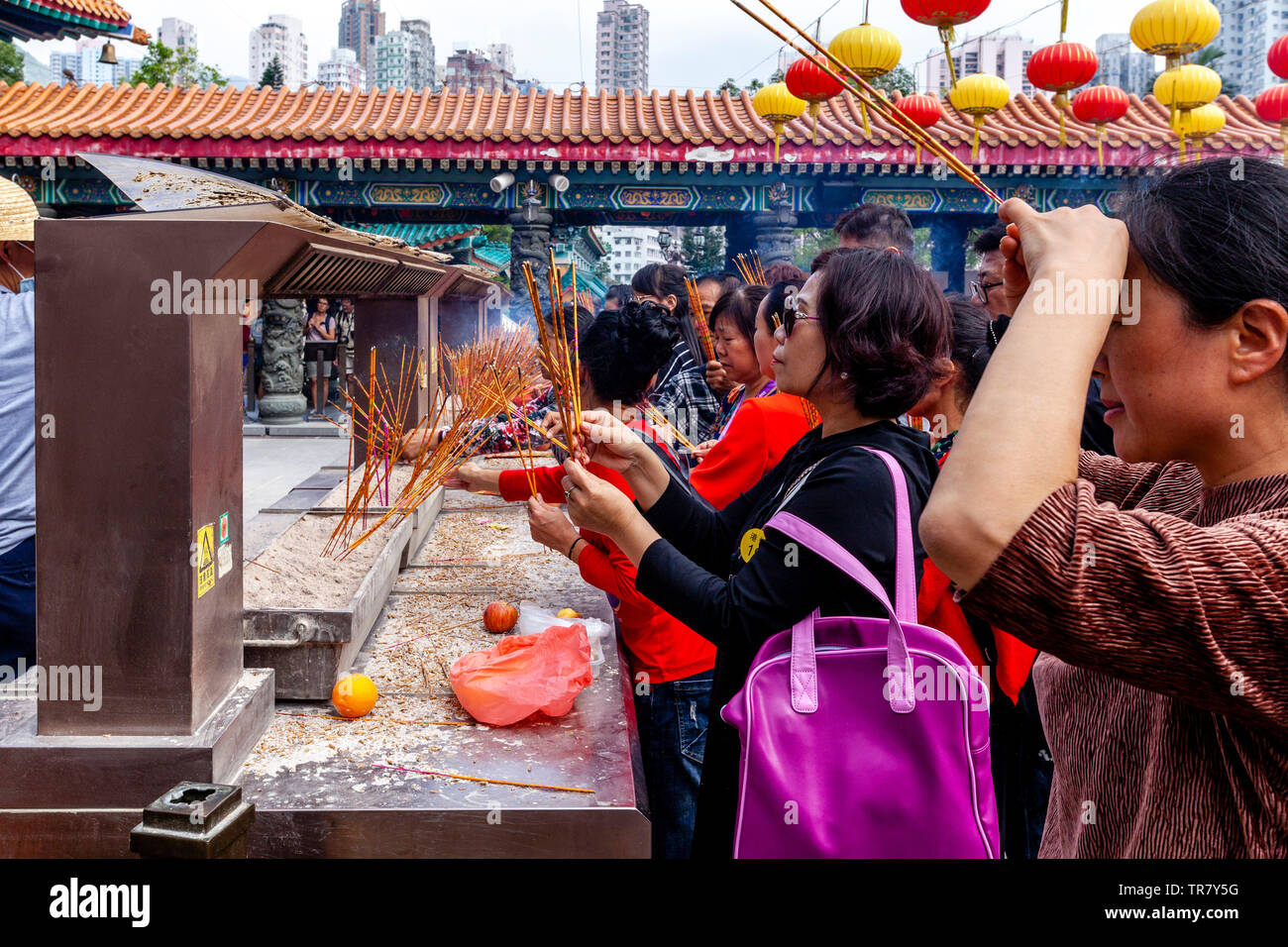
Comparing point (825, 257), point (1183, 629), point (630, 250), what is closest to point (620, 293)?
point (825, 257)

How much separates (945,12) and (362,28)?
60615mm

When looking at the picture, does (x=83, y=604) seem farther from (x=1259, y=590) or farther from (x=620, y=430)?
(x=1259, y=590)

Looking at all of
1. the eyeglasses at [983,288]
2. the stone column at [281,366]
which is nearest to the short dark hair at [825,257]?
the eyeglasses at [983,288]

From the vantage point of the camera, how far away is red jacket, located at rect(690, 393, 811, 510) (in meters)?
2.07

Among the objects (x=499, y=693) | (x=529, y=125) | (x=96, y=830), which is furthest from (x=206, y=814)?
(x=529, y=125)

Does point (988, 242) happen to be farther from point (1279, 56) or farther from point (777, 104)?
point (777, 104)

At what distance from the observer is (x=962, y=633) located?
173 cm

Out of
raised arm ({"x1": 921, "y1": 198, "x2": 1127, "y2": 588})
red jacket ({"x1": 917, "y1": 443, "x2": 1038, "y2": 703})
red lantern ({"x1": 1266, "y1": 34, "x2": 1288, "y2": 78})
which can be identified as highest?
red lantern ({"x1": 1266, "y1": 34, "x2": 1288, "y2": 78})

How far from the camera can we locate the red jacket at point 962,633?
1.62 metres

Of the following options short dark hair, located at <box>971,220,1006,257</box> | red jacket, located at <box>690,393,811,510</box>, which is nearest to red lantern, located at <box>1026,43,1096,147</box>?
short dark hair, located at <box>971,220,1006,257</box>

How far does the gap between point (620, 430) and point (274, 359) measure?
9.15 meters

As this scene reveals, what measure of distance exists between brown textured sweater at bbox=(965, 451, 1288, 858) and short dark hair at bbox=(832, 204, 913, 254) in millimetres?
2485

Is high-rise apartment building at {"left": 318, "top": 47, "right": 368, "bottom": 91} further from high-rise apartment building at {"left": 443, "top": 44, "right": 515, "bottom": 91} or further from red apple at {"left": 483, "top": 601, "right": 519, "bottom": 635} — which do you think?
red apple at {"left": 483, "top": 601, "right": 519, "bottom": 635}

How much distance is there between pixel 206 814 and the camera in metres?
1.17
